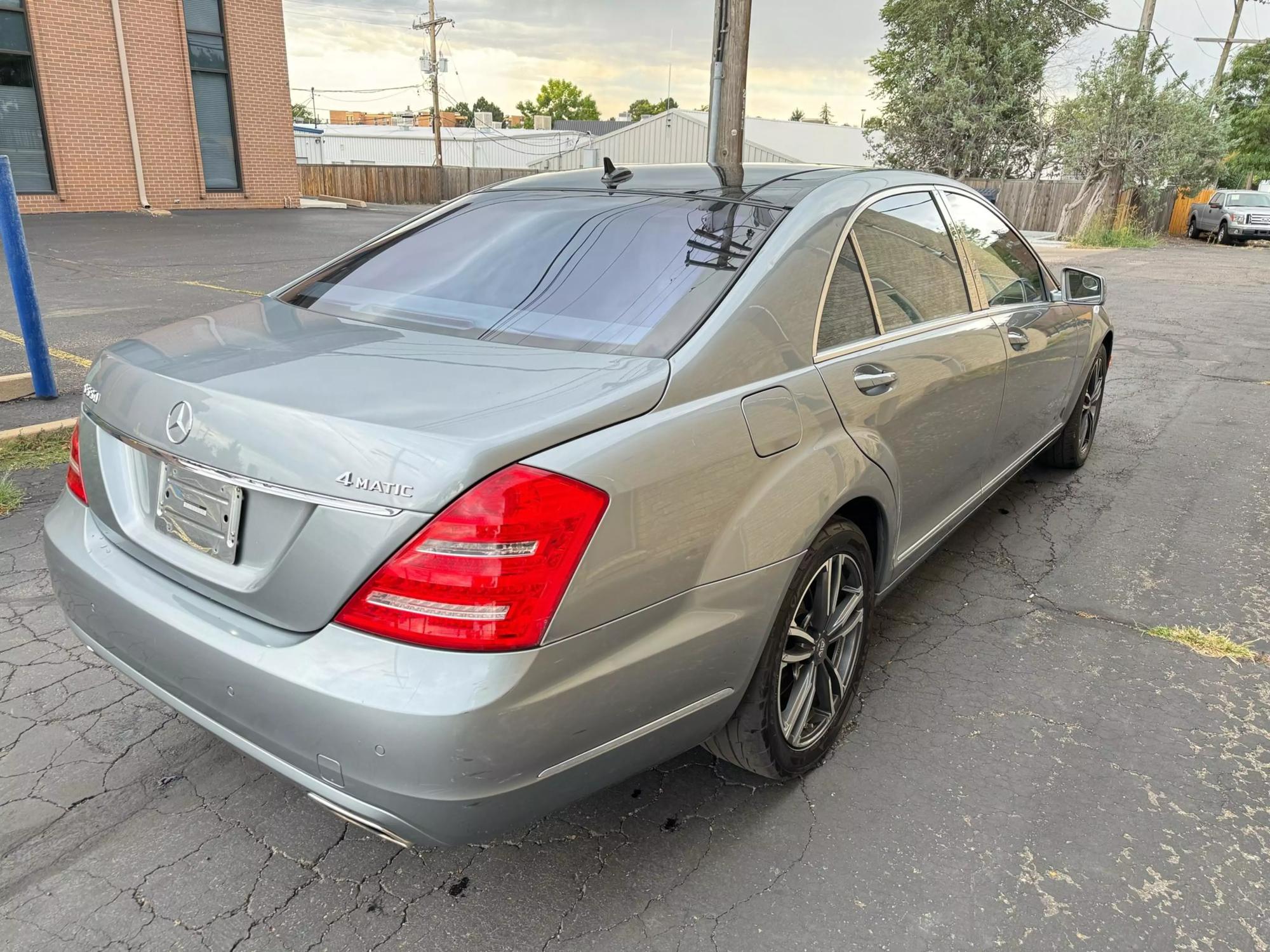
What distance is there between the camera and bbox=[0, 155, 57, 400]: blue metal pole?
506 centimetres

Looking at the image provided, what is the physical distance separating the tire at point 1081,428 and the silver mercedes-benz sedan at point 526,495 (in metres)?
2.45

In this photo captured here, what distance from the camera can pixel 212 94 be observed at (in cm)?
2017

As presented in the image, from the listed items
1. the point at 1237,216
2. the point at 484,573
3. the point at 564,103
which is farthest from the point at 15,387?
the point at 564,103

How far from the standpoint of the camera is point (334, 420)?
1.71 metres

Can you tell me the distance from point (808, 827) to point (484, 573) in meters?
1.30

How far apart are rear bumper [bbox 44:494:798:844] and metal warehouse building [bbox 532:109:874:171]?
45.4 metres

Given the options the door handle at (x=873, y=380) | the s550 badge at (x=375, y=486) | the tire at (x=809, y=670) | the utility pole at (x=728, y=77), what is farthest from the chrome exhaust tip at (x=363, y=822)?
the utility pole at (x=728, y=77)

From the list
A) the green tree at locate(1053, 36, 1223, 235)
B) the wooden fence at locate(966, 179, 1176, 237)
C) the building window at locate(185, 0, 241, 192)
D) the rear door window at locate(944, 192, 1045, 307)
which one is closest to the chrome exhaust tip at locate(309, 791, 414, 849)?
the rear door window at locate(944, 192, 1045, 307)

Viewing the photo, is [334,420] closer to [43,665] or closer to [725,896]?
[725,896]

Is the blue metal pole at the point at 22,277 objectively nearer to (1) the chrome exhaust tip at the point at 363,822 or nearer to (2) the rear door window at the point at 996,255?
(1) the chrome exhaust tip at the point at 363,822

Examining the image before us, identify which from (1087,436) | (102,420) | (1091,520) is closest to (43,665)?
(102,420)

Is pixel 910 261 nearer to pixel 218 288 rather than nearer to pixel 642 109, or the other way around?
pixel 218 288

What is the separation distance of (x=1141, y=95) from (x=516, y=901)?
28.0 meters

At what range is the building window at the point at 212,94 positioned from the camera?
19.5m
